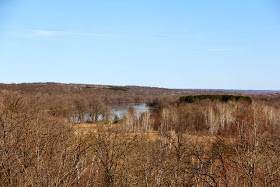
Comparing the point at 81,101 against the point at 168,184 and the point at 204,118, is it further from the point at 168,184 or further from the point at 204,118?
the point at 168,184

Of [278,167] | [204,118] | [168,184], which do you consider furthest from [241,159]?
[204,118]

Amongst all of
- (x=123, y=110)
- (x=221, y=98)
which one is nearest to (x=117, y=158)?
(x=221, y=98)

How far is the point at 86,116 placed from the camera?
210 feet

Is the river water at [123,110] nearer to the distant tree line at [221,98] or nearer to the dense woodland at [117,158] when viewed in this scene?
the distant tree line at [221,98]

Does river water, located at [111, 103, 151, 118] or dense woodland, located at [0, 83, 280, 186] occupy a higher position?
dense woodland, located at [0, 83, 280, 186]

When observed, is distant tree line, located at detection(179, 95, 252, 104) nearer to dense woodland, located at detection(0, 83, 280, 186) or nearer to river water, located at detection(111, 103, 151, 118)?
river water, located at detection(111, 103, 151, 118)

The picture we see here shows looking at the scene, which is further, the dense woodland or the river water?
the river water

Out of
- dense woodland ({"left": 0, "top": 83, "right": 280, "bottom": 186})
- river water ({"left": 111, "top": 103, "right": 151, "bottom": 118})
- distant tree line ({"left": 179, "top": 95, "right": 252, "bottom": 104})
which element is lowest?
river water ({"left": 111, "top": 103, "right": 151, "bottom": 118})

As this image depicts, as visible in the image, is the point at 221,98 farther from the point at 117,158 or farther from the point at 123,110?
the point at 117,158

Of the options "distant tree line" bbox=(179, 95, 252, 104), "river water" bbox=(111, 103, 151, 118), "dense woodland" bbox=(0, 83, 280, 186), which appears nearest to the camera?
"dense woodland" bbox=(0, 83, 280, 186)

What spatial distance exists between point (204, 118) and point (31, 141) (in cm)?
3913

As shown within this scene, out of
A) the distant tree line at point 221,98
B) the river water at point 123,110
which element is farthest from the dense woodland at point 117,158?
the distant tree line at point 221,98

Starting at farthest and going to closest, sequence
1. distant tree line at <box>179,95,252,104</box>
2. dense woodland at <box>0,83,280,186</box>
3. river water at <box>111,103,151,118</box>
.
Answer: river water at <box>111,103,151,118</box>, distant tree line at <box>179,95,252,104</box>, dense woodland at <box>0,83,280,186</box>

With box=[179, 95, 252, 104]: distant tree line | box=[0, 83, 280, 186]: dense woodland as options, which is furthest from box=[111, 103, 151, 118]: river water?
box=[0, 83, 280, 186]: dense woodland
